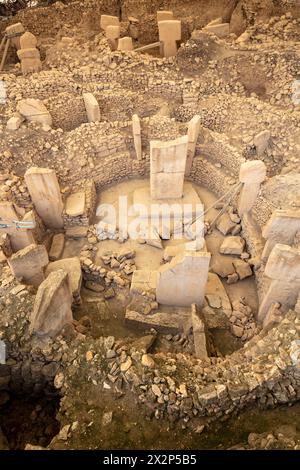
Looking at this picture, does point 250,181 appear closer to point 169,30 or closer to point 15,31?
point 169,30

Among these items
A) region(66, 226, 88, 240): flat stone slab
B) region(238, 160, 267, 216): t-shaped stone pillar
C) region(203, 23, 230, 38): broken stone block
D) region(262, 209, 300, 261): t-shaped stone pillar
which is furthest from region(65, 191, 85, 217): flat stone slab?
region(203, 23, 230, 38): broken stone block

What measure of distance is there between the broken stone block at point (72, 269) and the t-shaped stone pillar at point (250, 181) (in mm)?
3569

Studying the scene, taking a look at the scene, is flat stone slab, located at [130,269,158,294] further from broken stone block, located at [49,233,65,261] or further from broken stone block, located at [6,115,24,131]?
broken stone block, located at [6,115,24,131]

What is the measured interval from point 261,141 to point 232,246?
2543 mm

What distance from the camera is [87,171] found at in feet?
26.0

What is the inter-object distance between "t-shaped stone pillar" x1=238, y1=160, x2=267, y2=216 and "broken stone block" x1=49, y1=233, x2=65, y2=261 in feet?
12.6

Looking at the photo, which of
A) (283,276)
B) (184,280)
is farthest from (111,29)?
(283,276)

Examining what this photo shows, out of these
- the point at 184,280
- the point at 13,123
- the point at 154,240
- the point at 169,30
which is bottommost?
the point at 154,240

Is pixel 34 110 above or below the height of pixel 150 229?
above

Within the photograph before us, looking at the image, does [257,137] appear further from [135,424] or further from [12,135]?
[135,424]

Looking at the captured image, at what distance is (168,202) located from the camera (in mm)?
7750

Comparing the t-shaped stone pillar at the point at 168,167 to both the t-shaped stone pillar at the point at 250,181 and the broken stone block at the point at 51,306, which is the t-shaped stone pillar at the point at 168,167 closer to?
the t-shaped stone pillar at the point at 250,181

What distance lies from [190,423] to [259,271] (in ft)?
10.4

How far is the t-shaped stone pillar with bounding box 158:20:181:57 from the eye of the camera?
8.98 meters
